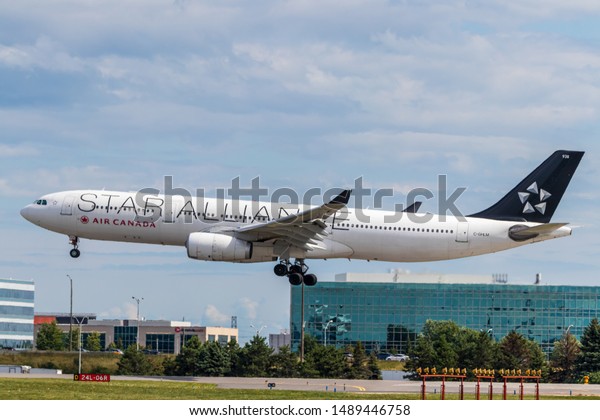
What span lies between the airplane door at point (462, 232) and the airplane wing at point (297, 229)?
28.9ft

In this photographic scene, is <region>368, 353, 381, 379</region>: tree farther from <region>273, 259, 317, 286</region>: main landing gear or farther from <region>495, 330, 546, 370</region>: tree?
<region>273, 259, 317, 286</region>: main landing gear

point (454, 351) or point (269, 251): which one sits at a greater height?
point (269, 251)

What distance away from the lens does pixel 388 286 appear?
166125 millimetres

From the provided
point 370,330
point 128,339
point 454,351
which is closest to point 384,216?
point 454,351

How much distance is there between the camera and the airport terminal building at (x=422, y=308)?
164 metres

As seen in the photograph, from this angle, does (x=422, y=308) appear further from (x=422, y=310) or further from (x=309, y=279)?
(x=309, y=279)

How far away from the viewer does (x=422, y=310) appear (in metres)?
166

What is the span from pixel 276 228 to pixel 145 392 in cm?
1670

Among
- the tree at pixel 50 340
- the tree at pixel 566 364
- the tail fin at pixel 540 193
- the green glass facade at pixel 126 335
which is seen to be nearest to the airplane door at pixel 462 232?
the tail fin at pixel 540 193

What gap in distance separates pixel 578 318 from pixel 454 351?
84150mm

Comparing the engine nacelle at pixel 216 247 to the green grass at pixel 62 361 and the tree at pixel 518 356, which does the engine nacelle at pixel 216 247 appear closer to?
the green grass at pixel 62 361

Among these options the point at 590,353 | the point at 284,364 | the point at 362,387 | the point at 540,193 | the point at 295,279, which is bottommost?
A: the point at 362,387

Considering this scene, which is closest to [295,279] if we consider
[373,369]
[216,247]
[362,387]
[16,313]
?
[216,247]
